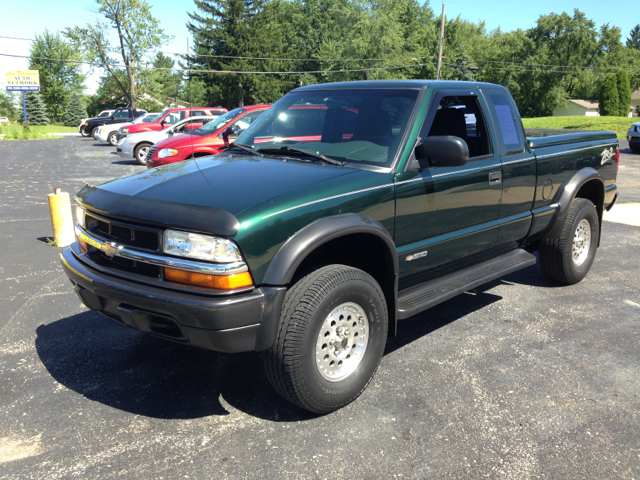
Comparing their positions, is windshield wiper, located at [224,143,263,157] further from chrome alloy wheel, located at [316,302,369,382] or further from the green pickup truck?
chrome alloy wheel, located at [316,302,369,382]

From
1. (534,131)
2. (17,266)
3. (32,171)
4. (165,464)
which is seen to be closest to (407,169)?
(165,464)

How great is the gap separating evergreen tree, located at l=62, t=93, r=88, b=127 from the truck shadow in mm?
66955

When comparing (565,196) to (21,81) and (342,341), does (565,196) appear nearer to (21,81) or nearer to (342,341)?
(342,341)

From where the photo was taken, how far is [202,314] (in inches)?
105

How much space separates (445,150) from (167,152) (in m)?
9.00

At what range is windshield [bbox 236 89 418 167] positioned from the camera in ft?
12.1

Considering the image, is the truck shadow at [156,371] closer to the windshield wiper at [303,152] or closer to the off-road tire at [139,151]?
the windshield wiper at [303,152]

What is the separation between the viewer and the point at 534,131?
614 cm

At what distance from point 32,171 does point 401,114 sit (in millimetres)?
15358

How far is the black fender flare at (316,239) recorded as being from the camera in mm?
2816

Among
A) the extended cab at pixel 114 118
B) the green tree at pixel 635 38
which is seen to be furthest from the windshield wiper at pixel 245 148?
the green tree at pixel 635 38

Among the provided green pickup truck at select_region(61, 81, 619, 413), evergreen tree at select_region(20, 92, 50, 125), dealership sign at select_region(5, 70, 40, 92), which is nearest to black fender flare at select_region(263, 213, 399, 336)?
green pickup truck at select_region(61, 81, 619, 413)

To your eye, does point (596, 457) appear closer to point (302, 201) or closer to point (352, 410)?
point (352, 410)

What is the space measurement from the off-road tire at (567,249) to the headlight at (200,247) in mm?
3728
